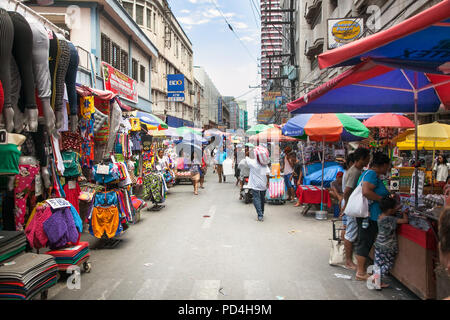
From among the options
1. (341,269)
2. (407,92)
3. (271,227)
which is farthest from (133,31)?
(341,269)

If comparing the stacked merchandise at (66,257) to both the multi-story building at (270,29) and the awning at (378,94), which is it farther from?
the multi-story building at (270,29)

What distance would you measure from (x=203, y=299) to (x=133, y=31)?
17576mm

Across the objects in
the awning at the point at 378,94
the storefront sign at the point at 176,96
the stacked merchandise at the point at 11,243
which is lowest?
the stacked merchandise at the point at 11,243

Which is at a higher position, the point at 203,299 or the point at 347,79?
the point at 347,79

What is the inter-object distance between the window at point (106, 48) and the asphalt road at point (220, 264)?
377 inches

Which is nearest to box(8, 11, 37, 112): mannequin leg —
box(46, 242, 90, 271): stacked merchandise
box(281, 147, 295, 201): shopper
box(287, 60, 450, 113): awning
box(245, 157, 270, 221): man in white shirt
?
box(46, 242, 90, 271): stacked merchandise

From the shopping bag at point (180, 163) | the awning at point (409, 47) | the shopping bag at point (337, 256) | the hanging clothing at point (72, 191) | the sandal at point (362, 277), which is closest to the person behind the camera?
the awning at point (409, 47)

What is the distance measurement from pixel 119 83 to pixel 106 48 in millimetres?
1792

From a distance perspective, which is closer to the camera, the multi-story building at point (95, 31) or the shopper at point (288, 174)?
the shopper at point (288, 174)

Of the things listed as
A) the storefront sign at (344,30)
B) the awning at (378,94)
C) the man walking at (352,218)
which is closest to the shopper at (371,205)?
the man walking at (352,218)

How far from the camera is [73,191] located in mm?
5926

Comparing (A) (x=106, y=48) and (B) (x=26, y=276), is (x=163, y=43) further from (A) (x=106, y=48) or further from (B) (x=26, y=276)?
(B) (x=26, y=276)

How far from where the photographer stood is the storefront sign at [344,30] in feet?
48.2
